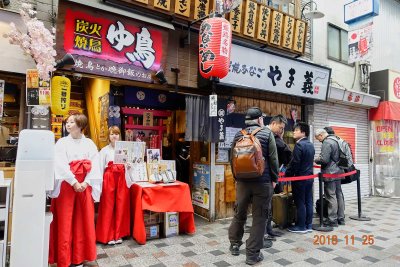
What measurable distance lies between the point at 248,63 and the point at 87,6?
4.38 m

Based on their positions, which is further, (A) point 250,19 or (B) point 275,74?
(B) point 275,74

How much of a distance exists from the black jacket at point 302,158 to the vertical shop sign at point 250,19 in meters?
3.59

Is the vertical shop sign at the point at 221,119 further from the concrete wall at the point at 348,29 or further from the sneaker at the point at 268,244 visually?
the concrete wall at the point at 348,29

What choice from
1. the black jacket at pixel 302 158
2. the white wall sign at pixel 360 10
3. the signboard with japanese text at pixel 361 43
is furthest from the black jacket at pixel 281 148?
the white wall sign at pixel 360 10

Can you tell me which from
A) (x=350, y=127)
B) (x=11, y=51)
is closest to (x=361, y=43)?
(x=350, y=127)

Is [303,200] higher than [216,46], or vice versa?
[216,46]

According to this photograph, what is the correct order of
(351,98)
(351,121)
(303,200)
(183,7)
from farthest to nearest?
(351,121)
(351,98)
(303,200)
(183,7)

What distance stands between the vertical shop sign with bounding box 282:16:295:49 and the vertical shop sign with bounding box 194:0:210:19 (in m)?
3.16

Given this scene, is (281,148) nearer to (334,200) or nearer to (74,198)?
(334,200)

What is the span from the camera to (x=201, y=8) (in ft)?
24.1

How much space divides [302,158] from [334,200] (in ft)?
5.72

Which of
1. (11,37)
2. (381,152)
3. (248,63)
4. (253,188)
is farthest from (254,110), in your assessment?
(381,152)

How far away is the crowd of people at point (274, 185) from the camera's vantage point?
508cm

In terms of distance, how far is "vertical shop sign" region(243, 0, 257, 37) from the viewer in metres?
8.20
